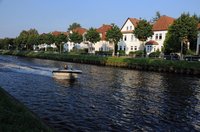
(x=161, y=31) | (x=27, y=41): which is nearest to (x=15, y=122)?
(x=161, y=31)

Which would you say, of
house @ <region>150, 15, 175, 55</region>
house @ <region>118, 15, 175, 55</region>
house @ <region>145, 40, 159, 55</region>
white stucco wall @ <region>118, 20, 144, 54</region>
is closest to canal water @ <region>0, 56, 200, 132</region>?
house @ <region>150, 15, 175, 55</region>

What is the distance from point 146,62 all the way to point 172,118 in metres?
40.2

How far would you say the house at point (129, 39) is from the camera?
87.3 metres

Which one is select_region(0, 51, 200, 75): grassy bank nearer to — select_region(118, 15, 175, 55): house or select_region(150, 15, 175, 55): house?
select_region(118, 15, 175, 55): house

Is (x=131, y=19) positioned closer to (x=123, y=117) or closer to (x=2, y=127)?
(x=123, y=117)

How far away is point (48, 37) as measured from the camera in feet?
377

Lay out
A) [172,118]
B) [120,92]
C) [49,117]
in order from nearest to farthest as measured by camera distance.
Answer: [49,117] < [172,118] < [120,92]

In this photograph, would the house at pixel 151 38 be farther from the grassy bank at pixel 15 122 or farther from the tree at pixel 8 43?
the tree at pixel 8 43

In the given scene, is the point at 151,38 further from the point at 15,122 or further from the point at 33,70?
the point at 15,122

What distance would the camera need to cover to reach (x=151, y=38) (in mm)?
82625

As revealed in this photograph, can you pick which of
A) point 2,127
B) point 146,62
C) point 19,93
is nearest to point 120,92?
point 19,93

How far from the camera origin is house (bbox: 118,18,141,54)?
87312 mm

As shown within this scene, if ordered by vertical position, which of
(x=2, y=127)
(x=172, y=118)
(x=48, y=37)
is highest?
(x=48, y=37)

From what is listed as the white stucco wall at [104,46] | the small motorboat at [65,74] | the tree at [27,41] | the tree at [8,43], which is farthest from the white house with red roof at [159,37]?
the tree at [8,43]
